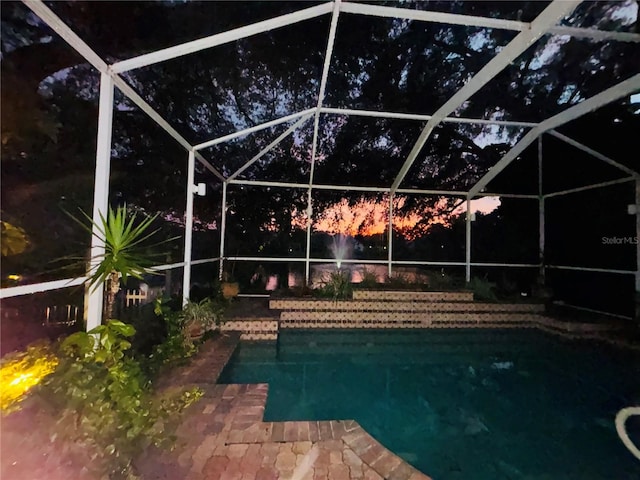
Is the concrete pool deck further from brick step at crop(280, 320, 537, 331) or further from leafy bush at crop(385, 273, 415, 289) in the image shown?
leafy bush at crop(385, 273, 415, 289)

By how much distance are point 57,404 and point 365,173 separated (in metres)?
7.47

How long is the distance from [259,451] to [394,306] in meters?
5.81

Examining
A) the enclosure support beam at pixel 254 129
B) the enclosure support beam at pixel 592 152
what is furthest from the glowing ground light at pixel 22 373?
the enclosure support beam at pixel 592 152

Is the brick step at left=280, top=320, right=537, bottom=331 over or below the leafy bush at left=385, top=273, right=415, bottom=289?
below

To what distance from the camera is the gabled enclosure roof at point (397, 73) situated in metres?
3.48

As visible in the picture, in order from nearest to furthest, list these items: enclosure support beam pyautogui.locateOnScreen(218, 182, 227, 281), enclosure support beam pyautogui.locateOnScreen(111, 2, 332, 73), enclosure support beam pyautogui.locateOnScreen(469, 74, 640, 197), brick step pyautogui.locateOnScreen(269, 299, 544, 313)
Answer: enclosure support beam pyautogui.locateOnScreen(111, 2, 332, 73) → enclosure support beam pyautogui.locateOnScreen(469, 74, 640, 197) → brick step pyautogui.locateOnScreen(269, 299, 544, 313) → enclosure support beam pyautogui.locateOnScreen(218, 182, 227, 281)

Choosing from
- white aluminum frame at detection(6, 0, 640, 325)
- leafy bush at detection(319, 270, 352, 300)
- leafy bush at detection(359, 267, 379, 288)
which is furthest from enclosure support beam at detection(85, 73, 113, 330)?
leafy bush at detection(359, 267, 379, 288)

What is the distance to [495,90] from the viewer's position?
17.7 ft

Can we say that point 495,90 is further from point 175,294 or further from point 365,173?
point 175,294

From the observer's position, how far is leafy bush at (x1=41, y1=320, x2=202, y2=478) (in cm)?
193

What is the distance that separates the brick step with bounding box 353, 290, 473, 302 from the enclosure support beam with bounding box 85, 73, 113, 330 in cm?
585

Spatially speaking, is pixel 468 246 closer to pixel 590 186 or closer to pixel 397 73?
pixel 590 186

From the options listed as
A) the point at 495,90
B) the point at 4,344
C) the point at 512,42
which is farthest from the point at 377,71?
the point at 4,344

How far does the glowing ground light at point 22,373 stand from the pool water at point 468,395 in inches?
90.9
